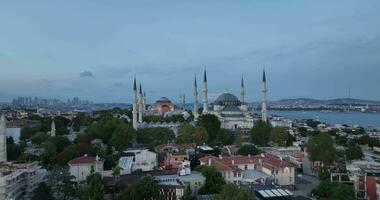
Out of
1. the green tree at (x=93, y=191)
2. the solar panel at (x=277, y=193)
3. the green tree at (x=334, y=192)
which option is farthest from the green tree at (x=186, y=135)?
the green tree at (x=93, y=191)

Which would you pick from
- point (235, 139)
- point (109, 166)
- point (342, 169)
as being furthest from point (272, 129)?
point (109, 166)

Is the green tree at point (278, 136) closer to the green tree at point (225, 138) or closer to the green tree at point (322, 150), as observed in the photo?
the green tree at point (225, 138)

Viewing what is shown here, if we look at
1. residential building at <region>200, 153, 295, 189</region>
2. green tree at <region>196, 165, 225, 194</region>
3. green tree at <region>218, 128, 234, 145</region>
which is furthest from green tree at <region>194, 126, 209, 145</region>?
green tree at <region>196, 165, 225, 194</region>

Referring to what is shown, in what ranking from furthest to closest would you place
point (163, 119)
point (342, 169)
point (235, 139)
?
point (163, 119), point (235, 139), point (342, 169)

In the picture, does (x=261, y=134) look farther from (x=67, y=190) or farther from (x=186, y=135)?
(x=67, y=190)

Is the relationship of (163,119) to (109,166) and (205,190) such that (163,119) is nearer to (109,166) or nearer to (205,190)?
(109,166)

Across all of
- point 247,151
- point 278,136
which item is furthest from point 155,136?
point 247,151
